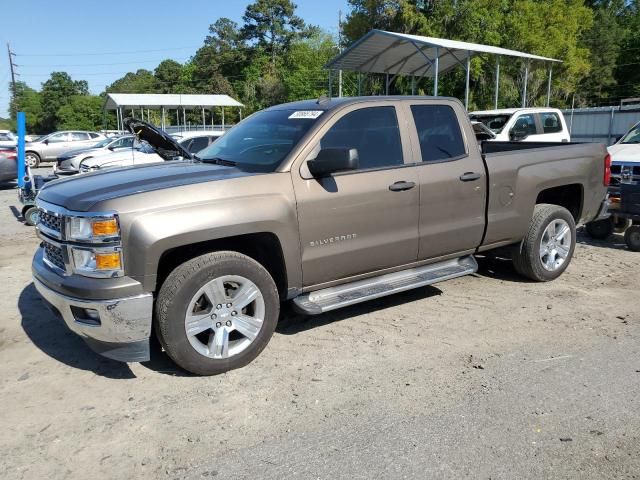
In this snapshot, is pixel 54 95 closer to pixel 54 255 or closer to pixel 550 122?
pixel 550 122

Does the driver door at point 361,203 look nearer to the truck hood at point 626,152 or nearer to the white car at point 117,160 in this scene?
the truck hood at point 626,152

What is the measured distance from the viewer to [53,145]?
25.7m

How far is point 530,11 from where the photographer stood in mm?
34188

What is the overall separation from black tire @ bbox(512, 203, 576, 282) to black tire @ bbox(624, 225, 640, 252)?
2.02 meters

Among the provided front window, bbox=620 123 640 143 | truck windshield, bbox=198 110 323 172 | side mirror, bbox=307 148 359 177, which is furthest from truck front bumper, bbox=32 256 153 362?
front window, bbox=620 123 640 143

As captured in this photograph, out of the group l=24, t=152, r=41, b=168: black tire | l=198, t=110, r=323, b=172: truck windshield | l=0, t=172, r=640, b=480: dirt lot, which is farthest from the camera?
l=24, t=152, r=41, b=168: black tire

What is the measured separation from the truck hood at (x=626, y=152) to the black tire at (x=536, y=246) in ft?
9.28

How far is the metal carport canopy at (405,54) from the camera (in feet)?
58.3

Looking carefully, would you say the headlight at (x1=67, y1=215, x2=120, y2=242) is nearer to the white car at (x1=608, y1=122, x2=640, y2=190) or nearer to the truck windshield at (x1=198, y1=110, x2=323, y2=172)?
the truck windshield at (x1=198, y1=110, x2=323, y2=172)

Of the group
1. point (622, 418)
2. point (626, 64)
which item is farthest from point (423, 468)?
point (626, 64)

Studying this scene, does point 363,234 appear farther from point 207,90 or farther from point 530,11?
point 207,90

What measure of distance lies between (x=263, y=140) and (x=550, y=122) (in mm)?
11216

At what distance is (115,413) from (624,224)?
25.8ft

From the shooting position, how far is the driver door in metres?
4.20
